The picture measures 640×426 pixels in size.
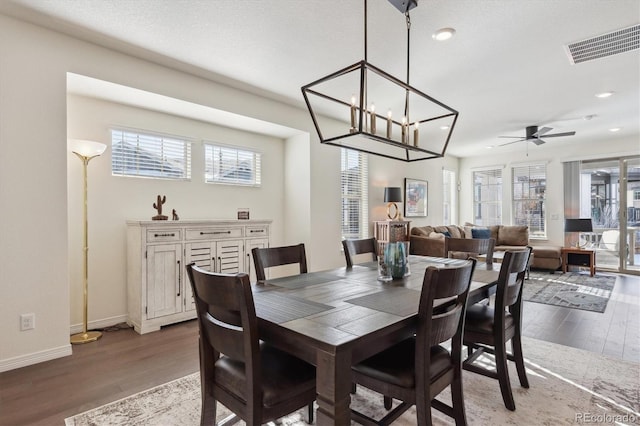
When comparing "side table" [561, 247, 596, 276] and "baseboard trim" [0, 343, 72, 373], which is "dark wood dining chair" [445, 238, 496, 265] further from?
"side table" [561, 247, 596, 276]

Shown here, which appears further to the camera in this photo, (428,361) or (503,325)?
(503,325)

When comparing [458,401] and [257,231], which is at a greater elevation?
[257,231]

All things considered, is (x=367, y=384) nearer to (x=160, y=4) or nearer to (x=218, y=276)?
(x=218, y=276)

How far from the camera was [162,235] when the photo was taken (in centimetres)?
339

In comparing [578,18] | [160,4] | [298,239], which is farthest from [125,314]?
[578,18]

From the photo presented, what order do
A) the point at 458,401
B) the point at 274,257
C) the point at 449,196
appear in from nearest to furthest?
the point at 458,401, the point at 274,257, the point at 449,196

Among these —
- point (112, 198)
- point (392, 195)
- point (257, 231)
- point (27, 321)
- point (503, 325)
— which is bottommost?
point (27, 321)

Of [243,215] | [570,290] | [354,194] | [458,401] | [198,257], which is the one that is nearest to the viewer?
[458,401]

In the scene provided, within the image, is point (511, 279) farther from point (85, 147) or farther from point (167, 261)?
point (85, 147)

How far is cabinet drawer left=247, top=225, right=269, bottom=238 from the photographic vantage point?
4098mm

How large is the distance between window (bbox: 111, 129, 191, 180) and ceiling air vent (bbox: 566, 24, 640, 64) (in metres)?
4.14

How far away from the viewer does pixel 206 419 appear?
1540 millimetres

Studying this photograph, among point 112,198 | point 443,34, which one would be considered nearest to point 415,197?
point 443,34

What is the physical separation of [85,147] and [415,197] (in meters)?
5.81
